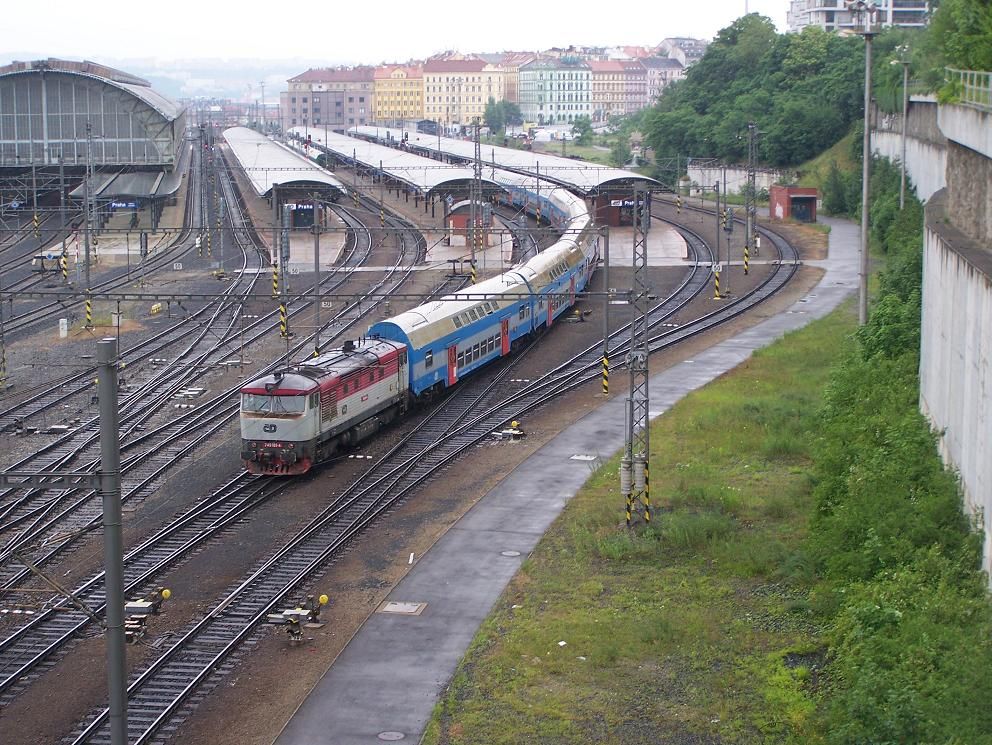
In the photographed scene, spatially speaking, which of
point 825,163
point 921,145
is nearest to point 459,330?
point 921,145

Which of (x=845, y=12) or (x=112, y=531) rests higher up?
(x=845, y=12)

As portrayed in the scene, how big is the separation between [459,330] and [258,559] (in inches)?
567

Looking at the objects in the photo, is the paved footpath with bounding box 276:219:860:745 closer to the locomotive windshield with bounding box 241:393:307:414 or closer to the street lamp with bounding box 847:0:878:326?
the locomotive windshield with bounding box 241:393:307:414

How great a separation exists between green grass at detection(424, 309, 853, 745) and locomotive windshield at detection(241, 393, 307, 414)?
6.08m

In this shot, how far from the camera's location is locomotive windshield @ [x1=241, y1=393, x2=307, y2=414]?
28.3 m

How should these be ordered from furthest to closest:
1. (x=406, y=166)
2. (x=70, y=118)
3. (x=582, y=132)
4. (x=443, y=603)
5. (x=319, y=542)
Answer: (x=582, y=132)
(x=406, y=166)
(x=70, y=118)
(x=319, y=542)
(x=443, y=603)

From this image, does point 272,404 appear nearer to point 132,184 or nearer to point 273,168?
point 273,168

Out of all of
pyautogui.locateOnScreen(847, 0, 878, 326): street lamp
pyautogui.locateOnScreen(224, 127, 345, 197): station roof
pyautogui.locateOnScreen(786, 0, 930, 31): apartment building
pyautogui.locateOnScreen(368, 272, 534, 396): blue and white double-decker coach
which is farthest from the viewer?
pyautogui.locateOnScreen(786, 0, 930, 31): apartment building

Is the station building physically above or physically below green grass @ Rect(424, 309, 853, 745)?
above

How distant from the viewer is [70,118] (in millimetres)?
83250

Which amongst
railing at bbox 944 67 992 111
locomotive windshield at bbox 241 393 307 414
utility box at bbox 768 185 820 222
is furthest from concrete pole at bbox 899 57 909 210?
locomotive windshield at bbox 241 393 307 414

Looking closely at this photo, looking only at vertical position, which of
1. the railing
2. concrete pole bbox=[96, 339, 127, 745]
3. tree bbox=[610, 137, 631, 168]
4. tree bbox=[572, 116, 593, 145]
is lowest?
concrete pole bbox=[96, 339, 127, 745]

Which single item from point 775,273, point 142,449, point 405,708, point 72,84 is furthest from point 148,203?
point 405,708

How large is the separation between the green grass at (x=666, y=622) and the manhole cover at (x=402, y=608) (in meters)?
1.25
